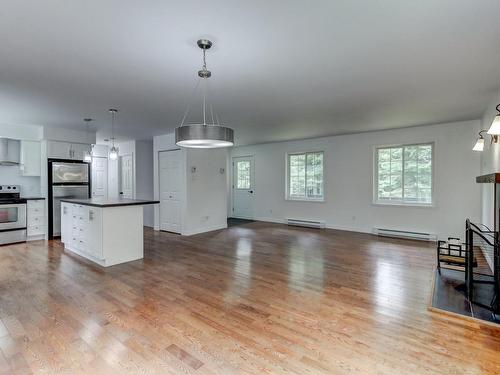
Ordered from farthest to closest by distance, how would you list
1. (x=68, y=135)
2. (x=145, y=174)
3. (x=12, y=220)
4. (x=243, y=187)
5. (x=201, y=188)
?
(x=243, y=187), (x=145, y=174), (x=201, y=188), (x=68, y=135), (x=12, y=220)

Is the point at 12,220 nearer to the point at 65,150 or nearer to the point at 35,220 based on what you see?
the point at 35,220

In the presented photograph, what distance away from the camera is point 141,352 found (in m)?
2.00

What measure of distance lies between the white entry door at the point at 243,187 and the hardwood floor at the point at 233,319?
14.3 ft

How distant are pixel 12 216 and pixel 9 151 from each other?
1.47m

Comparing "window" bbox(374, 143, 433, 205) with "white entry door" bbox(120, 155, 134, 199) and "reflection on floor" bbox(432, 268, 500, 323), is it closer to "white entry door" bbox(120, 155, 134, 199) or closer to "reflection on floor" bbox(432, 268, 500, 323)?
"reflection on floor" bbox(432, 268, 500, 323)

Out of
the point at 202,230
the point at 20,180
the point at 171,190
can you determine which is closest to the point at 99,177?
the point at 20,180

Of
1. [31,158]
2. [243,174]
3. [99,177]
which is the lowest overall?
[99,177]

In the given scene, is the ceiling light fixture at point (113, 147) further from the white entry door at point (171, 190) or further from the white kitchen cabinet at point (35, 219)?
the white kitchen cabinet at point (35, 219)

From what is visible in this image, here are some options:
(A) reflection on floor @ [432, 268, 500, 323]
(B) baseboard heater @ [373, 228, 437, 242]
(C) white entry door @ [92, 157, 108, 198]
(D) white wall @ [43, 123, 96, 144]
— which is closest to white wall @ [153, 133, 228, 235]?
(D) white wall @ [43, 123, 96, 144]

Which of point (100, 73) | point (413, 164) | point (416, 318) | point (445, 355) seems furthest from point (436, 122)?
point (100, 73)

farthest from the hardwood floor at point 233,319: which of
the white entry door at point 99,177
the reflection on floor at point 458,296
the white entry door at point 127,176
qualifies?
the white entry door at point 99,177

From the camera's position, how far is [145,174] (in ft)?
25.6

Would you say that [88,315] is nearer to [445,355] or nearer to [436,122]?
[445,355]

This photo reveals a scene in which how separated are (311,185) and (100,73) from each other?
576 centimetres
